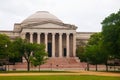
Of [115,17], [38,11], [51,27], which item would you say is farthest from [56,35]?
[115,17]

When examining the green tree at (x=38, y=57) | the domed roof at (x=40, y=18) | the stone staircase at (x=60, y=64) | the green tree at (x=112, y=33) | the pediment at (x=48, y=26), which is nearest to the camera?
the green tree at (x=112, y=33)

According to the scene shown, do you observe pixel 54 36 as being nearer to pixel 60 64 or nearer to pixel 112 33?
pixel 60 64

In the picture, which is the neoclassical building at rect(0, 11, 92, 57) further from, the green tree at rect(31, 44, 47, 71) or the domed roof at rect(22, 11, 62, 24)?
the green tree at rect(31, 44, 47, 71)

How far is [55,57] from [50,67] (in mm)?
25523

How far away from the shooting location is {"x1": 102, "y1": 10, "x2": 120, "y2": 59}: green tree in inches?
2970

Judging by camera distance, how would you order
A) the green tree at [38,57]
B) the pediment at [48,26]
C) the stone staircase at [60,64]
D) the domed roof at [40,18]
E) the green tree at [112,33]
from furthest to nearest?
the domed roof at [40,18], the pediment at [48,26], the stone staircase at [60,64], the green tree at [38,57], the green tree at [112,33]

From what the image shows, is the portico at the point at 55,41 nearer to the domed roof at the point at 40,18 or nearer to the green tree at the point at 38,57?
the domed roof at the point at 40,18

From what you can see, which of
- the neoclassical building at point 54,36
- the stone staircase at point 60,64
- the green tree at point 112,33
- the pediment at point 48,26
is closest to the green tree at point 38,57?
the stone staircase at point 60,64

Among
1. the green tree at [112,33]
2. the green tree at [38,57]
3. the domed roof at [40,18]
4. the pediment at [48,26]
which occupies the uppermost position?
the domed roof at [40,18]

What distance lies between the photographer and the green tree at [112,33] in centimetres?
7544

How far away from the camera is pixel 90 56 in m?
96.2

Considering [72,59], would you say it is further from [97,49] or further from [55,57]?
[97,49]

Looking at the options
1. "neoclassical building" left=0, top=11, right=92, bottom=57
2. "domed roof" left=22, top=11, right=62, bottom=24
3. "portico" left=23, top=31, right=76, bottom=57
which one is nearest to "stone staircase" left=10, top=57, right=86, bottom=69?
"portico" left=23, top=31, right=76, bottom=57

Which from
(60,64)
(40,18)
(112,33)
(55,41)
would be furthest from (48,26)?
(112,33)
